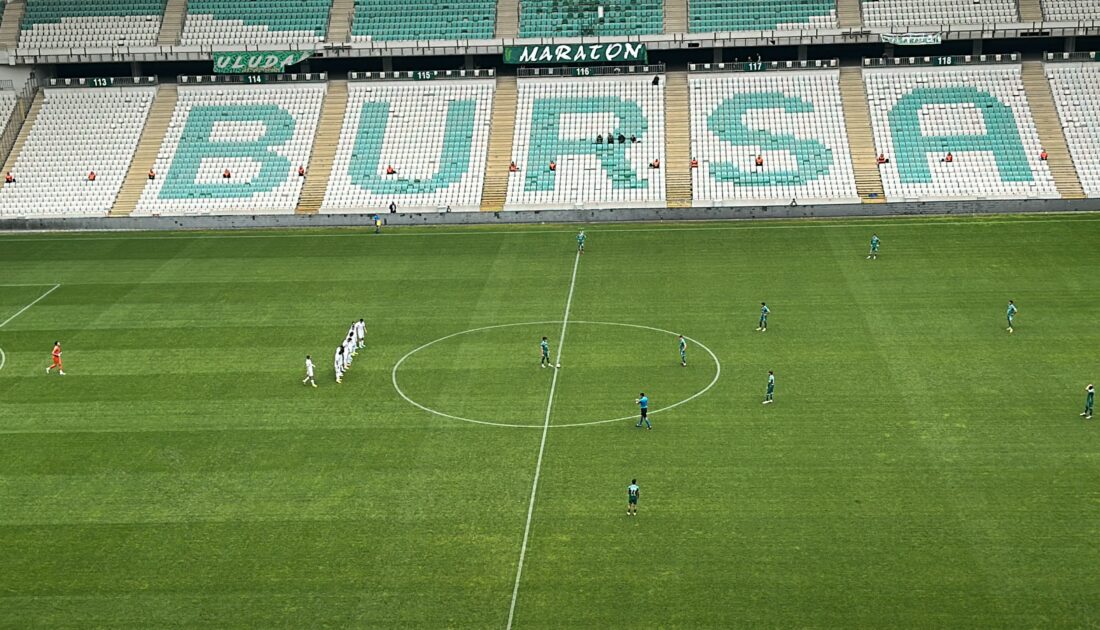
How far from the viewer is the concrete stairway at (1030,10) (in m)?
74.6

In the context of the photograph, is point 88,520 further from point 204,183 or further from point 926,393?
point 204,183

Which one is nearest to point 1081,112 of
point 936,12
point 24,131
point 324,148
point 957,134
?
point 957,134

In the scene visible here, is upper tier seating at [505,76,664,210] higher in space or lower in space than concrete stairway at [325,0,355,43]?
lower

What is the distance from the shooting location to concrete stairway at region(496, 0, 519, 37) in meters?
79.2

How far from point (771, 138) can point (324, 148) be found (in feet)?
90.9

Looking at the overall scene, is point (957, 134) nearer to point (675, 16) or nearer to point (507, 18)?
point (675, 16)

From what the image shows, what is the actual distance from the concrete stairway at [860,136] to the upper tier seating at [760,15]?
12.7 feet

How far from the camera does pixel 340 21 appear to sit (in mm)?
80500

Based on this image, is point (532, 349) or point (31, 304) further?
point (31, 304)

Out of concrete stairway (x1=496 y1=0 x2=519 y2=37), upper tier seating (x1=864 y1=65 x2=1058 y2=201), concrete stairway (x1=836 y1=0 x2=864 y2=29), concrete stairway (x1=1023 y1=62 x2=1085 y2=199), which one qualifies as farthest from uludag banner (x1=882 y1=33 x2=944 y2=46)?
concrete stairway (x1=496 y1=0 x2=519 y2=37)

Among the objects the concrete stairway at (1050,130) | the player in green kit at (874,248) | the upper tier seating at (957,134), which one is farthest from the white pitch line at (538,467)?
the concrete stairway at (1050,130)

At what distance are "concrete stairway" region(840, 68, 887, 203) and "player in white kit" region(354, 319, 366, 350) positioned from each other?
33018 mm

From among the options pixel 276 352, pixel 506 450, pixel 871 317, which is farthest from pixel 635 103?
pixel 506 450

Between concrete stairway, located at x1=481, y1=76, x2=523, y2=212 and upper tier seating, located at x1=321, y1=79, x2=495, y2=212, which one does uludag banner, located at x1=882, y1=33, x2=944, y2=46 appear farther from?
upper tier seating, located at x1=321, y1=79, x2=495, y2=212
